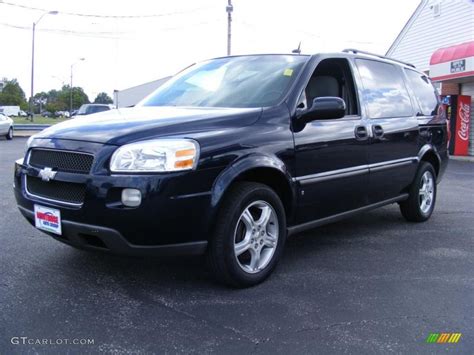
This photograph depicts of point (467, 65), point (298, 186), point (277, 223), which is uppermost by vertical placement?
point (467, 65)

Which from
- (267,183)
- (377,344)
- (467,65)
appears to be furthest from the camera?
(467,65)

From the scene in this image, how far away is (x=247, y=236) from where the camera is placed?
3662mm

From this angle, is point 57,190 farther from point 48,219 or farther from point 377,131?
point 377,131

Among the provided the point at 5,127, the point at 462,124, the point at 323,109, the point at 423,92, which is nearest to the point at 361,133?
the point at 323,109

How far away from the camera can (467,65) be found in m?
15.0

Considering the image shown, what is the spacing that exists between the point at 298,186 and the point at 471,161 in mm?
13610

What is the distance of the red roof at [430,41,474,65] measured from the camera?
49.4ft

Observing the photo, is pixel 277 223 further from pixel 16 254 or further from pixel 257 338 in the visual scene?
pixel 16 254

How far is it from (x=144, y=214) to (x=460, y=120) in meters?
16.6

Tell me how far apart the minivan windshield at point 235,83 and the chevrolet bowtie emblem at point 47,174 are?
53.2 inches

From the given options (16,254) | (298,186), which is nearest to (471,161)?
(298,186)

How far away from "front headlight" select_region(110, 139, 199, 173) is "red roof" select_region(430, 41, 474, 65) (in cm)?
1402

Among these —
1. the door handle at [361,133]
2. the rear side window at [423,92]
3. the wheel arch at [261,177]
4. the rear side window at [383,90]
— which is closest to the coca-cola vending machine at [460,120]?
the rear side window at [423,92]

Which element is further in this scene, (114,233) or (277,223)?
(277,223)
